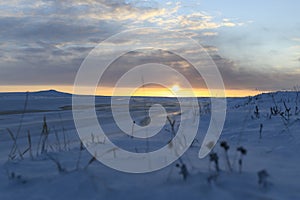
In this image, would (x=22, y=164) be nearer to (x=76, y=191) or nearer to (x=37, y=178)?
(x=37, y=178)

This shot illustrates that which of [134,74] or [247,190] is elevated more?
[134,74]

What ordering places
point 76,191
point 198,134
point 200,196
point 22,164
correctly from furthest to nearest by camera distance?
1. point 198,134
2. point 22,164
3. point 76,191
4. point 200,196

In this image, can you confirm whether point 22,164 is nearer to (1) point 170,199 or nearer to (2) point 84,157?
(2) point 84,157

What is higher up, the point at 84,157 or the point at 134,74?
the point at 134,74

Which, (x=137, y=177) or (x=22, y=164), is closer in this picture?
(x=137, y=177)

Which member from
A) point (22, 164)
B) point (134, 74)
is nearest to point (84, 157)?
point (22, 164)

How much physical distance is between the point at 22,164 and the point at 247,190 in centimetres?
184

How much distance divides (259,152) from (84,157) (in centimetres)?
148

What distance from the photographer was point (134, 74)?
14.5ft


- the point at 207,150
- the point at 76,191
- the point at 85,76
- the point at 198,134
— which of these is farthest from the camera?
the point at 198,134

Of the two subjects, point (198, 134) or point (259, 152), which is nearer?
point (259, 152)

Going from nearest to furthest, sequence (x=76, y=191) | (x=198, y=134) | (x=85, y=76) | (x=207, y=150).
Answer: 1. (x=76, y=191)
2. (x=207, y=150)
3. (x=85, y=76)
4. (x=198, y=134)

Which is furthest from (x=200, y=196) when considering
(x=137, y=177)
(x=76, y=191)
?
(x=76, y=191)

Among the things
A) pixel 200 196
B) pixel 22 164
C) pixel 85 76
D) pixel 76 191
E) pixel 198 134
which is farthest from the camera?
pixel 198 134
